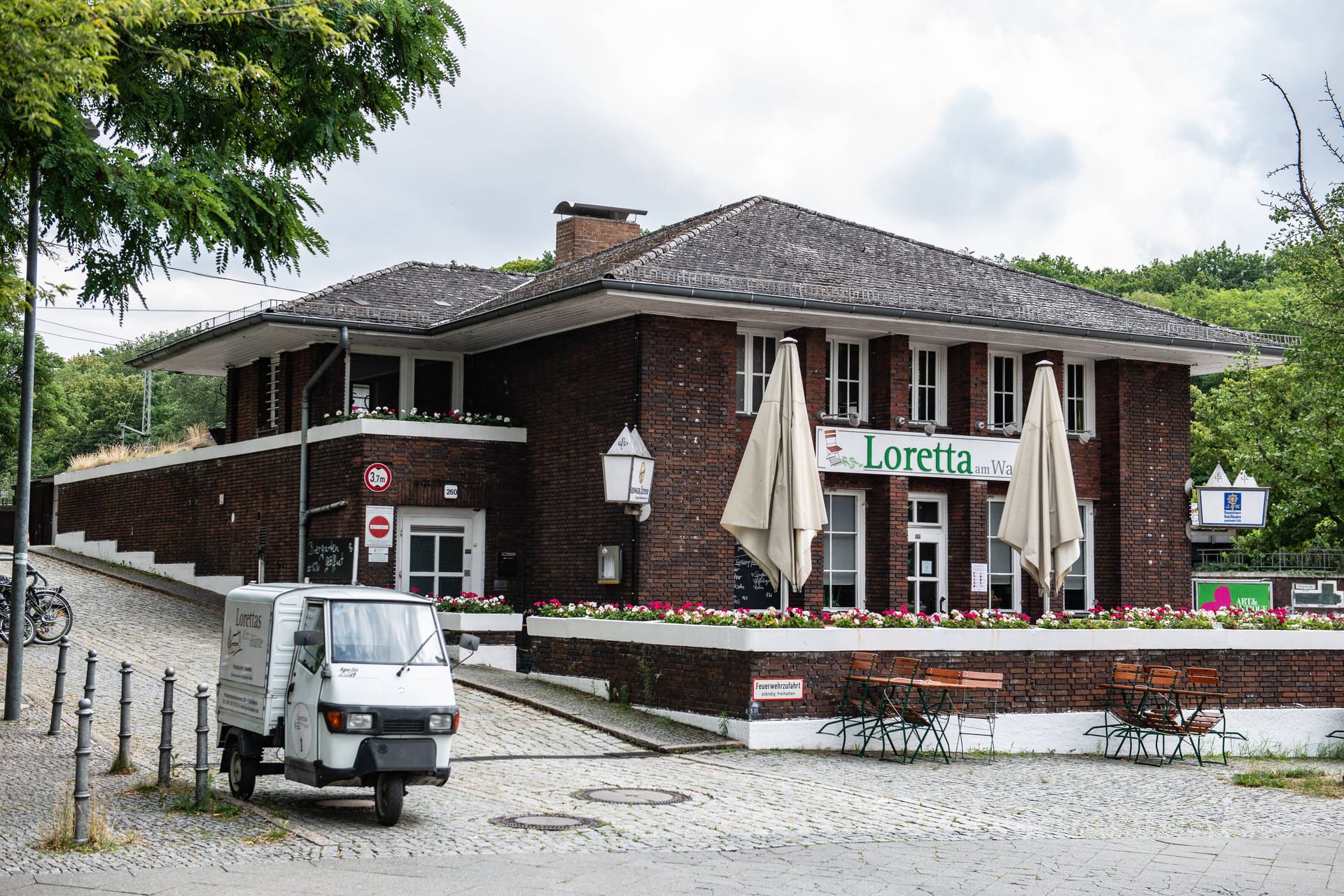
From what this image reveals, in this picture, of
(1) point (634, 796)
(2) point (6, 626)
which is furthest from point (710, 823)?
(2) point (6, 626)

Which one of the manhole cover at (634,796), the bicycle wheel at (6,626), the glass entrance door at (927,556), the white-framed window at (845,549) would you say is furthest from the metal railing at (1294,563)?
the bicycle wheel at (6,626)

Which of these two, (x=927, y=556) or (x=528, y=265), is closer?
(x=927, y=556)

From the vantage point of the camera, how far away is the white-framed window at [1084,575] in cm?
2527

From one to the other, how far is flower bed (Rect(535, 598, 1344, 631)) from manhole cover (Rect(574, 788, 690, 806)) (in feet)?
11.6

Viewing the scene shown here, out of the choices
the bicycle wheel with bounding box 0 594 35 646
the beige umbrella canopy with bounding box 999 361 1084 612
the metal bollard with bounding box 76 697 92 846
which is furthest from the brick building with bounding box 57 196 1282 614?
the metal bollard with bounding box 76 697 92 846

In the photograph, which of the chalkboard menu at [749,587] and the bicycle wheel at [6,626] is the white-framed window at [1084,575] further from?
the bicycle wheel at [6,626]

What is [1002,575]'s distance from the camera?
24.6 m

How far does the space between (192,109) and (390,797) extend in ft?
18.5

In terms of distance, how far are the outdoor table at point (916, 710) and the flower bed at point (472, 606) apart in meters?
7.58

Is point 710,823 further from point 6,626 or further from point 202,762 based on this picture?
point 6,626

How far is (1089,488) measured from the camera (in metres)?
25.2

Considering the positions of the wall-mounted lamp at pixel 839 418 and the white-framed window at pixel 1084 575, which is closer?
the wall-mounted lamp at pixel 839 418

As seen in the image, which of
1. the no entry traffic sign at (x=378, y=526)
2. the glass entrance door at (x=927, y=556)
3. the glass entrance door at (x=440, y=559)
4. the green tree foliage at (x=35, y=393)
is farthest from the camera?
the green tree foliage at (x=35, y=393)

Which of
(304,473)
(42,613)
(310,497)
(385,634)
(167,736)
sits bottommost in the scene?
(167,736)
